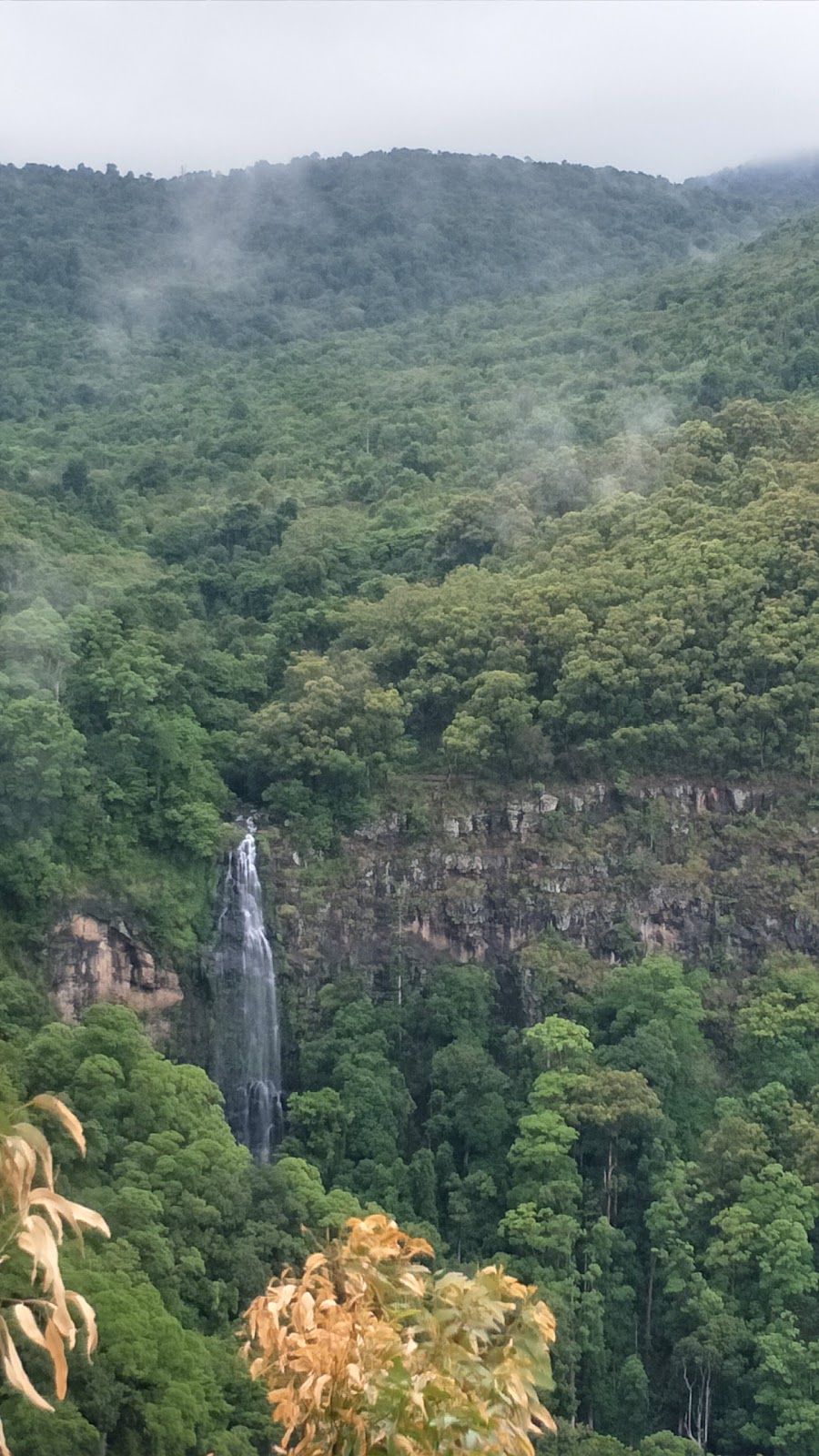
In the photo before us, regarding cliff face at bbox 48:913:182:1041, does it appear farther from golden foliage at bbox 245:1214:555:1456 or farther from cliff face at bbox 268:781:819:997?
golden foliage at bbox 245:1214:555:1456

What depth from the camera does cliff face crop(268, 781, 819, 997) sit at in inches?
Result: 1010

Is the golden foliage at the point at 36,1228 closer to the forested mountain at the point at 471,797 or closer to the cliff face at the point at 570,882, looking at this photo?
the forested mountain at the point at 471,797

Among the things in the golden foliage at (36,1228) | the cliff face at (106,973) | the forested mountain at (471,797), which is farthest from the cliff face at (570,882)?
the golden foliage at (36,1228)

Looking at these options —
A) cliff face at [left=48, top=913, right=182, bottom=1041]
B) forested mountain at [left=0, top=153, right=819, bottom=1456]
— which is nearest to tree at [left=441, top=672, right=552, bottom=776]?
forested mountain at [left=0, top=153, right=819, bottom=1456]

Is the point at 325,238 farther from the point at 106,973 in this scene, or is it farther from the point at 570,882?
the point at 106,973

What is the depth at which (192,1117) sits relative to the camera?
2034 cm

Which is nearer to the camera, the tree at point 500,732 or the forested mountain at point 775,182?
the tree at point 500,732

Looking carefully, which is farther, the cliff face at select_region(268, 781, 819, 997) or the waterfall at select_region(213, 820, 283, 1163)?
the cliff face at select_region(268, 781, 819, 997)

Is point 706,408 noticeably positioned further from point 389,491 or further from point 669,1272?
point 669,1272

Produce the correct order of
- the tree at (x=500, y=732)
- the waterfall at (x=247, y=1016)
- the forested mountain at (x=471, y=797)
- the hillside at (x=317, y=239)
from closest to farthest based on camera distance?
the forested mountain at (x=471, y=797) < the waterfall at (x=247, y=1016) < the tree at (x=500, y=732) < the hillside at (x=317, y=239)

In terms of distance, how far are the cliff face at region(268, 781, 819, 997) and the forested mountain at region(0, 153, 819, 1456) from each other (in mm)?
142

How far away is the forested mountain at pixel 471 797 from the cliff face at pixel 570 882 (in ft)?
0.47

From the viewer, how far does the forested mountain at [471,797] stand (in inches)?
779

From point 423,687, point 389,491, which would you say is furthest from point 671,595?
point 389,491
